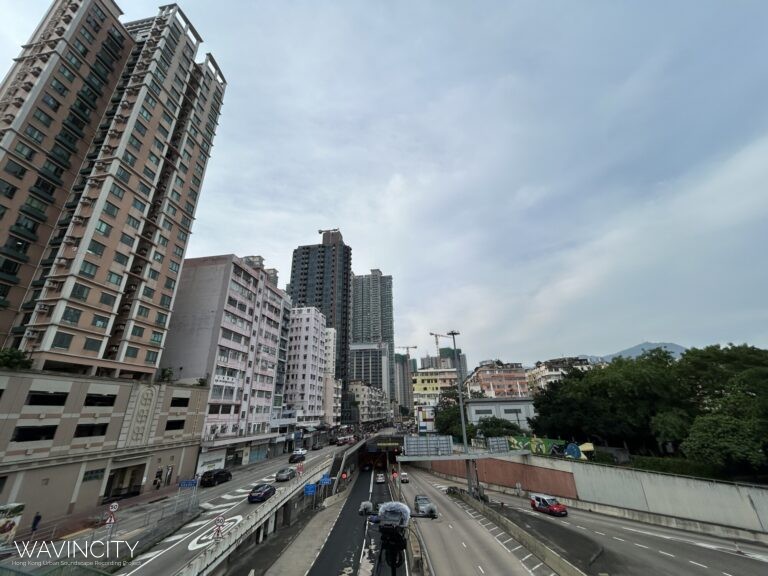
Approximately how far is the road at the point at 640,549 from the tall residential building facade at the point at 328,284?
443 ft

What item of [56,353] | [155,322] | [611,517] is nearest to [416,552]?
[611,517]

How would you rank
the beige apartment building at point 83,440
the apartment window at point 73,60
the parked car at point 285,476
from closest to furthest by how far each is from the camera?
the beige apartment building at point 83,440 → the parked car at point 285,476 → the apartment window at point 73,60

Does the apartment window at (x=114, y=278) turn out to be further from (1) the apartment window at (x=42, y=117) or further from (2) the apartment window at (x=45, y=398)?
(1) the apartment window at (x=42, y=117)

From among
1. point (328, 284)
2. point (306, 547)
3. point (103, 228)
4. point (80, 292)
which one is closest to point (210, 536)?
point (306, 547)

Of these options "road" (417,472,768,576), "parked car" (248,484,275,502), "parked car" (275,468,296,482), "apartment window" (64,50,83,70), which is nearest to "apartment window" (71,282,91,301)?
"parked car" (248,484,275,502)

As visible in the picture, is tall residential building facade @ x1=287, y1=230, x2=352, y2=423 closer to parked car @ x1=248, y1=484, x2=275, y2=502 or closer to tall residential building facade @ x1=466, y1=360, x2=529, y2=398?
tall residential building facade @ x1=466, y1=360, x2=529, y2=398

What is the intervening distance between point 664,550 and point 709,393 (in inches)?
1029

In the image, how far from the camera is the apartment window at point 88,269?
39066mm

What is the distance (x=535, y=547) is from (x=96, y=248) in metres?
54.7

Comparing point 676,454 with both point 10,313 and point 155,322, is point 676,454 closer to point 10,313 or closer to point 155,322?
point 155,322

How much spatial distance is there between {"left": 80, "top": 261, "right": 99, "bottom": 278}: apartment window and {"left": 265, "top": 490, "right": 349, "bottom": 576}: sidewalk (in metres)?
37.5

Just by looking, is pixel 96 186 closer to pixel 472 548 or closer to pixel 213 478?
pixel 213 478

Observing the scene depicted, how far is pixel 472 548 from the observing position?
2819 centimetres

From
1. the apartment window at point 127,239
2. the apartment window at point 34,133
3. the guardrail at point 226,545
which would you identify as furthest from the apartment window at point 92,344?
the guardrail at point 226,545
